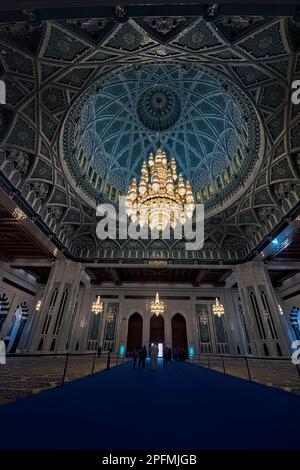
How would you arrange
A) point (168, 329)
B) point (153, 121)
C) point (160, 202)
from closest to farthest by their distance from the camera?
point (160, 202)
point (153, 121)
point (168, 329)

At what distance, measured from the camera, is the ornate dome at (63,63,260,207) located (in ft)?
35.2

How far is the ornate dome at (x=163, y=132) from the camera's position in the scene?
35.2ft

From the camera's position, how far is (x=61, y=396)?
104 inches

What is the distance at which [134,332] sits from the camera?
658 inches

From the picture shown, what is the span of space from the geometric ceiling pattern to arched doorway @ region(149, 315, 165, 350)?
5.86 meters

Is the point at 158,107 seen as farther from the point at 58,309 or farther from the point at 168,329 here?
the point at 168,329

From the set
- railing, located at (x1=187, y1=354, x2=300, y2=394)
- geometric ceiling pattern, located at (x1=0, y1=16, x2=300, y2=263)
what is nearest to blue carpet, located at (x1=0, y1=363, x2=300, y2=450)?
railing, located at (x1=187, y1=354, x2=300, y2=394)

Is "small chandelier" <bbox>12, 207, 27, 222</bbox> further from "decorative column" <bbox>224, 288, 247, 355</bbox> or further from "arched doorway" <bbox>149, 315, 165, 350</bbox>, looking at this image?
"decorative column" <bbox>224, 288, 247, 355</bbox>

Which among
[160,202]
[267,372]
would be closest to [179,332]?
[267,372]

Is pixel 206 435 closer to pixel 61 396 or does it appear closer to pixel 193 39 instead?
pixel 61 396

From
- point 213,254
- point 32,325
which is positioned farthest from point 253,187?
point 32,325

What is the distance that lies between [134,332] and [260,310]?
9559 mm

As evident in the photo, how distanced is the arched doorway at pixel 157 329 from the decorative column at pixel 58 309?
20.9 ft

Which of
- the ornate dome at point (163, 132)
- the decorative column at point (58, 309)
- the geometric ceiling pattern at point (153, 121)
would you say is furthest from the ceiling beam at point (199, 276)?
the decorative column at point (58, 309)
